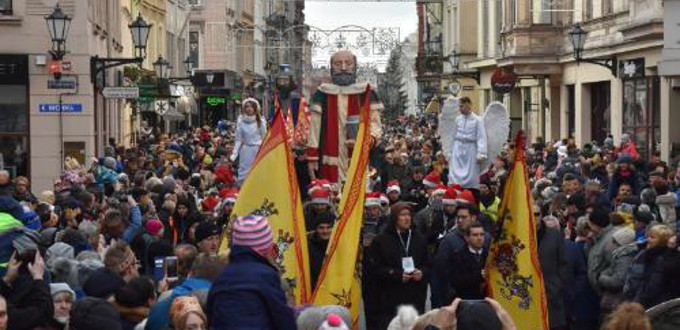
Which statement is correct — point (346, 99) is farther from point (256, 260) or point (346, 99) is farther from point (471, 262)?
point (256, 260)

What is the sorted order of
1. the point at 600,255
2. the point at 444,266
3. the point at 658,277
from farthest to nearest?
the point at 600,255
the point at 444,266
the point at 658,277

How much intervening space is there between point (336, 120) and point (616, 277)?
4332mm

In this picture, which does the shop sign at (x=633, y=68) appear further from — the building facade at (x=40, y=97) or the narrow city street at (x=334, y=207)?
the building facade at (x=40, y=97)

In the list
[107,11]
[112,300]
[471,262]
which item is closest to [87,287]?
[112,300]

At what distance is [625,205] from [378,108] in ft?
8.83

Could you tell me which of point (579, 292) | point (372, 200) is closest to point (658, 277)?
point (579, 292)

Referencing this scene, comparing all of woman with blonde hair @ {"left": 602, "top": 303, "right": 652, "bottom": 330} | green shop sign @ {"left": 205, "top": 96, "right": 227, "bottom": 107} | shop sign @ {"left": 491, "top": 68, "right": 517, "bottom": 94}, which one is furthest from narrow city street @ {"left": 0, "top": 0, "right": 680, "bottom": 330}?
green shop sign @ {"left": 205, "top": 96, "right": 227, "bottom": 107}

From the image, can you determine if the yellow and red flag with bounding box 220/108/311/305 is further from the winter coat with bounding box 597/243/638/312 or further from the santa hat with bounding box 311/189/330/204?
the winter coat with bounding box 597/243/638/312

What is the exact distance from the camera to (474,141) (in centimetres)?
2039

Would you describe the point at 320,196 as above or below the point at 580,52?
below

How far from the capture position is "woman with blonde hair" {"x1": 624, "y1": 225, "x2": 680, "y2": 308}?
12289 mm

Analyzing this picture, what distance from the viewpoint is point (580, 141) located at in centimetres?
4206

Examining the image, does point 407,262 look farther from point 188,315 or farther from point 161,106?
point 161,106

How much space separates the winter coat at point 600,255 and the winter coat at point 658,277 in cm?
116
